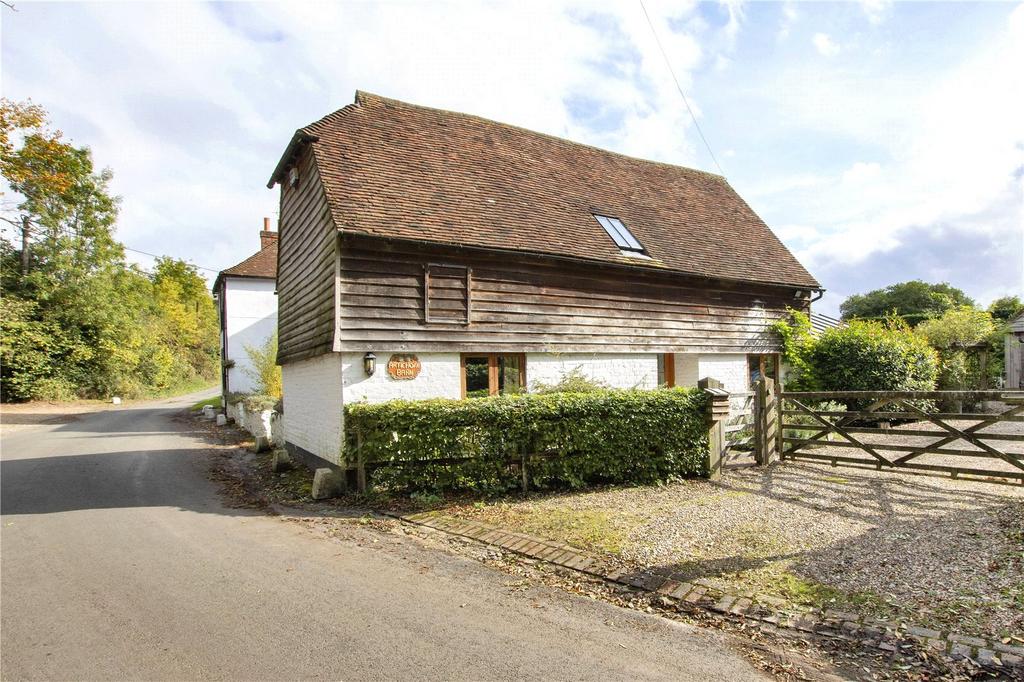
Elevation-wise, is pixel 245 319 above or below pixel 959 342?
above

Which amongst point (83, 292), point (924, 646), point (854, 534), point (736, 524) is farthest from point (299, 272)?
point (83, 292)

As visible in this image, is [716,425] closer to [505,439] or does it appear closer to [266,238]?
[505,439]

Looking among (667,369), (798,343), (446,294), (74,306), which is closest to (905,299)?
(798,343)

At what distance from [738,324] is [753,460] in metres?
6.27

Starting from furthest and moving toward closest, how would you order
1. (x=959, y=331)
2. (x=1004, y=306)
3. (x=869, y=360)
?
1. (x=1004, y=306)
2. (x=959, y=331)
3. (x=869, y=360)

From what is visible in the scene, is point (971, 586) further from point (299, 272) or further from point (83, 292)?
point (83, 292)

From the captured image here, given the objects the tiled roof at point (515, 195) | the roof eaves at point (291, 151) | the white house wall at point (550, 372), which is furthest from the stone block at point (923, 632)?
the roof eaves at point (291, 151)

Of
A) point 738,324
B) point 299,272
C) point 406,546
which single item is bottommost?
point 406,546

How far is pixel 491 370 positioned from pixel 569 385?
5.49ft

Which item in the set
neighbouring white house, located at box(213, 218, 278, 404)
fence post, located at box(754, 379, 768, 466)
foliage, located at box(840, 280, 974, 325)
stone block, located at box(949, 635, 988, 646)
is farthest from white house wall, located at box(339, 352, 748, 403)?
foliage, located at box(840, 280, 974, 325)

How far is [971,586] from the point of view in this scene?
4.59 meters

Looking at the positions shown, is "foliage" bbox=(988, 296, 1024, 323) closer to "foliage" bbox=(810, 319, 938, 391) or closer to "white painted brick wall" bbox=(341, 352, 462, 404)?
"foliage" bbox=(810, 319, 938, 391)

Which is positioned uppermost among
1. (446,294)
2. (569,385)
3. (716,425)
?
(446,294)

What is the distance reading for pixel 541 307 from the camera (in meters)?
12.0
